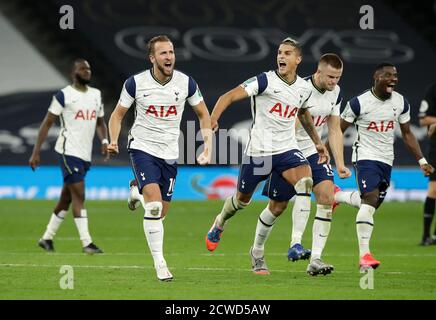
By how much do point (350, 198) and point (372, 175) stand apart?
73 centimetres

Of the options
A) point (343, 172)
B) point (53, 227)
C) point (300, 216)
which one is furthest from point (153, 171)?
point (53, 227)

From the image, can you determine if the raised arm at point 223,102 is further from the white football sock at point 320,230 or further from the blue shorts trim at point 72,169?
the blue shorts trim at point 72,169

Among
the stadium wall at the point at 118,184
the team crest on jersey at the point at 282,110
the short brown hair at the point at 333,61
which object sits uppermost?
the stadium wall at the point at 118,184

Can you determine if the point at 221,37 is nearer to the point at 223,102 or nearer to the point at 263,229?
the point at 263,229

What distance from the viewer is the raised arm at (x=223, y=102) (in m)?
10.9

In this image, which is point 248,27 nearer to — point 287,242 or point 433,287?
point 287,242

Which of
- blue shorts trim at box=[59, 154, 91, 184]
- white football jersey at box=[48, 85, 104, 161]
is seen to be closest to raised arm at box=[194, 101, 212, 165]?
blue shorts trim at box=[59, 154, 91, 184]

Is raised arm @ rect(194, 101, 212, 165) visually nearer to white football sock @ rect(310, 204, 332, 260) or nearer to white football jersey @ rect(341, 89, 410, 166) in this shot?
white football sock @ rect(310, 204, 332, 260)

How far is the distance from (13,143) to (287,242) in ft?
39.0

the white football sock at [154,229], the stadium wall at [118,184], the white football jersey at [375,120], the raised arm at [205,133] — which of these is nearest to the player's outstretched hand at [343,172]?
the white football jersey at [375,120]

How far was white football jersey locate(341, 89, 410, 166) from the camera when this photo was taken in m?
12.6

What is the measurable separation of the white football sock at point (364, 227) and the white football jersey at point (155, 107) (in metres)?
2.39

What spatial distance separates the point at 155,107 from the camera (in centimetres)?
1091

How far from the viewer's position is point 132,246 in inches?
616
